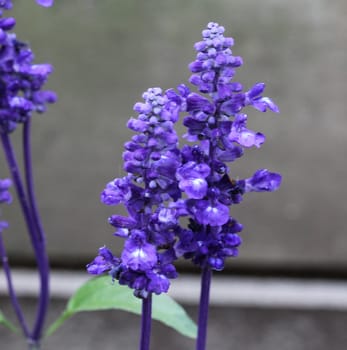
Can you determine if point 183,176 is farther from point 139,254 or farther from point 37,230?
point 37,230

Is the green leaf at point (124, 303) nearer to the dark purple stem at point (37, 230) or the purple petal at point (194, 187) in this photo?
the dark purple stem at point (37, 230)

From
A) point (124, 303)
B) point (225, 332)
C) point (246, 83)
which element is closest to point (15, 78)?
point (124, 303)

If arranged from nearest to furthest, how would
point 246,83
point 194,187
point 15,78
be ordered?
point 194,187, point 15,78, point 246,83

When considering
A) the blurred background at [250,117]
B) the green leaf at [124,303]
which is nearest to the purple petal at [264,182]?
the green leaf at [124,303]

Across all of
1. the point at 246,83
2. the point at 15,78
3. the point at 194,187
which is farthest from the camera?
the point at 246,83

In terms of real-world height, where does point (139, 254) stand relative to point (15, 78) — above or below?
below

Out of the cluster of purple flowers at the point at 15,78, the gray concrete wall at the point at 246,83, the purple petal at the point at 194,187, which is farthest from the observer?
the gray concrete wall at the point at 246,83
